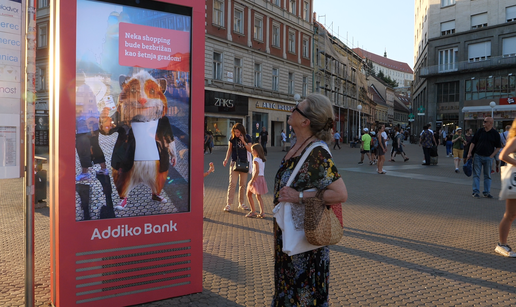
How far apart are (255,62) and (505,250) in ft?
103

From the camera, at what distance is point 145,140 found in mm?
3682

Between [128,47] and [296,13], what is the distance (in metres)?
39.3

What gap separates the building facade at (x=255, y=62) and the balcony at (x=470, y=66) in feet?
57.7

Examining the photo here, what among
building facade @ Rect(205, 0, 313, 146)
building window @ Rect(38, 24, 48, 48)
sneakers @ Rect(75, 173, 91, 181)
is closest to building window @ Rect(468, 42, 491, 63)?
building facade @ Rect(205, 0, 313, 146)

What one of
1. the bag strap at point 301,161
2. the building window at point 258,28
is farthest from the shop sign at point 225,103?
the bag strap at point 301,161

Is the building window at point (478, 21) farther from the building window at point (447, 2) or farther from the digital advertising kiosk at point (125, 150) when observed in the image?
the digital advertising kiosk at point (125, 150)

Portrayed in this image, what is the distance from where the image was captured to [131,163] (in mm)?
3658

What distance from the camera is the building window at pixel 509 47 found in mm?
44594

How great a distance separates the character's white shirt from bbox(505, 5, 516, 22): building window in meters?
50.5

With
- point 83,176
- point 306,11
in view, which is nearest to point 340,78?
point 306,11

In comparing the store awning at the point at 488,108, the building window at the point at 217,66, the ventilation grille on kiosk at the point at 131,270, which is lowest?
the ventilation grille on kiosk at the point at 131,270

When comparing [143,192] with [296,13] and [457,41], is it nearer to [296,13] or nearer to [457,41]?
[296,13]

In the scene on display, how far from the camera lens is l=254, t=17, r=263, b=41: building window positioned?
35.2 metres

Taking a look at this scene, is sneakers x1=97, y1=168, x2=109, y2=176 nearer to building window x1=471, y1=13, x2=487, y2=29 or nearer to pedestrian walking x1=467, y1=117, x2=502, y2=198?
pedestrian walking x1=467, y1=117, x2=502, y2=198
